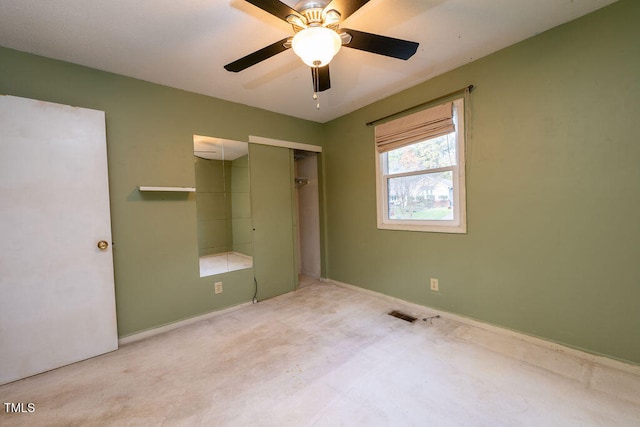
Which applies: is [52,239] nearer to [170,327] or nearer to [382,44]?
[170,327]

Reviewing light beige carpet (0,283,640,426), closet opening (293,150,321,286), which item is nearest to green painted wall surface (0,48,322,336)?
light beige carpet (0,283,640,426)

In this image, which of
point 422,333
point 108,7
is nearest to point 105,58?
point 108,7

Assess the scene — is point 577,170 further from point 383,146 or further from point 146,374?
Answer: point 146,374

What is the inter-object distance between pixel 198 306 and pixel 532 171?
3.39m

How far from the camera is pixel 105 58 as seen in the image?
2074mm

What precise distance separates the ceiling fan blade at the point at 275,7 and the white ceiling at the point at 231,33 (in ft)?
1.18

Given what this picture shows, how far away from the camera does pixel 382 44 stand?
1470 millimetres

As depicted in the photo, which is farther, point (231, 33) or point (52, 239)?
point (52, 239)

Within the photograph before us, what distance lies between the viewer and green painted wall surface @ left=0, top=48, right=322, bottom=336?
2.09 meters

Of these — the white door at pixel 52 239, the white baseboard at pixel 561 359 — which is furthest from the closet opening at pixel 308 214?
the white door at pixel 52 239

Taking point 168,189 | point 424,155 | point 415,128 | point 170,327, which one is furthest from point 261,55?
point 170,327

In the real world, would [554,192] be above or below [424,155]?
below

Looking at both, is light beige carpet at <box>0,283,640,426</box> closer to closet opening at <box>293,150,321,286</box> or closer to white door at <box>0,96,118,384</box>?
white door at <box>0,96,118,384</box>

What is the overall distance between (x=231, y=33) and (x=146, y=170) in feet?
4.90
